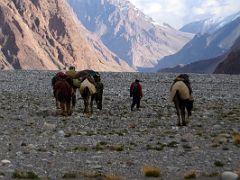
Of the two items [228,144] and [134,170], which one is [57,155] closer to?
[134,170]

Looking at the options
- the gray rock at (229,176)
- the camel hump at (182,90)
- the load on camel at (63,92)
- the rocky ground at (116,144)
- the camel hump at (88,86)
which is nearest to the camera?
the gray rock at (229,176)

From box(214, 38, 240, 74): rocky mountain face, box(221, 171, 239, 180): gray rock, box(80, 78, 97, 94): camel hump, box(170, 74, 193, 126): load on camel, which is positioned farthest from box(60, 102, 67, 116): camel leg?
box(214, 38, 240, 74): rocky mountain face

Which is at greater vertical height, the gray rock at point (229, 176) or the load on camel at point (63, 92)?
the load on camel at point (63, 92)

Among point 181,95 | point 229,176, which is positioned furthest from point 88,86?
point 229,176

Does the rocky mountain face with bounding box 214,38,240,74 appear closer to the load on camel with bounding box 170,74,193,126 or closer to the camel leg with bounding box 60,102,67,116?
the camel leg with bounding box 60,102,67,116

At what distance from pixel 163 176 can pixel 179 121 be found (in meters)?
9.57

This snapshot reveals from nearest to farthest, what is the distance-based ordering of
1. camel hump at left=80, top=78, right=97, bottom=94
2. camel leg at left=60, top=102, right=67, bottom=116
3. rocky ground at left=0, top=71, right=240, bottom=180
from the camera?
rocky ground at left=0, top=71, right=240, bottom=180 → camel leg at left=60, top=102, right=67, bottom=116 → camel hump at left=80, top=78, right=97, bottom=94

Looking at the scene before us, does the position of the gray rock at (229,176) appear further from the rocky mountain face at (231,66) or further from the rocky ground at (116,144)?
the rocky mountain face at (231,66)

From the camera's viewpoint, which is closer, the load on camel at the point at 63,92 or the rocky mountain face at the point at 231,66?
the load on camel at the point at 63,92

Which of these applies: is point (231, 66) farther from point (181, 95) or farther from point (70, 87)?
point (181, 95)

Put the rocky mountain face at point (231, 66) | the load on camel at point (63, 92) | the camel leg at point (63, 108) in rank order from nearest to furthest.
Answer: the load on camel at point (63, 92) < the camel leg at point (63, 108) < the rocky mountain face at point (231, 66)

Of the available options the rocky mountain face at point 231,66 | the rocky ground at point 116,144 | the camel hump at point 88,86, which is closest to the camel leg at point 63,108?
the rocky ground at point 116,144

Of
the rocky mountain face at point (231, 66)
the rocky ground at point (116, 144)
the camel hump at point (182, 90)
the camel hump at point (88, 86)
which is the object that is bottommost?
the rocky ground at point (116, 144)

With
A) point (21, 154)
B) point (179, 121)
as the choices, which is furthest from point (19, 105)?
point (21, 154)
